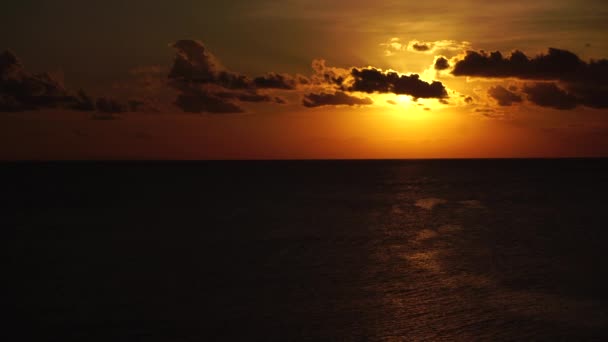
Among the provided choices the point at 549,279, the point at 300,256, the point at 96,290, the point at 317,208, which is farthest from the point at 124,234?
the point at 549,279

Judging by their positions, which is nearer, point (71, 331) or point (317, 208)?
point (71, 331)

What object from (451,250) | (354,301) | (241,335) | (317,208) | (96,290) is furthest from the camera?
(317,208)

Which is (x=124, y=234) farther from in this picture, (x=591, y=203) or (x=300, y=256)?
(x=591, y=203)

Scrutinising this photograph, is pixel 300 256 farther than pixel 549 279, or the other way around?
pixel 300 256

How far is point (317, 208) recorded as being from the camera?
59094 millimetres

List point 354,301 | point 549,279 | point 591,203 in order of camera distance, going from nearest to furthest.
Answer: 1. point 354,301
2. point 549,279
3. point 591,203

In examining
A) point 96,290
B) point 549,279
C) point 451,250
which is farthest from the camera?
point 451,250

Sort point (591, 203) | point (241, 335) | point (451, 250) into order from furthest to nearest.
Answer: point (591, 203) < point (451, 250) < point (241, 335)

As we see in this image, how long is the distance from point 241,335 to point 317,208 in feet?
135

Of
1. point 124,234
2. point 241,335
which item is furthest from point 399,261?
point 124,234

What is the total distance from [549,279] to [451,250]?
811cm

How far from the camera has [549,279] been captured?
1000 inches

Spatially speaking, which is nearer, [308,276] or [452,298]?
[452,298]

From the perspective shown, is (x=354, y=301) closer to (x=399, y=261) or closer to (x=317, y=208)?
(x=399, y=261)
